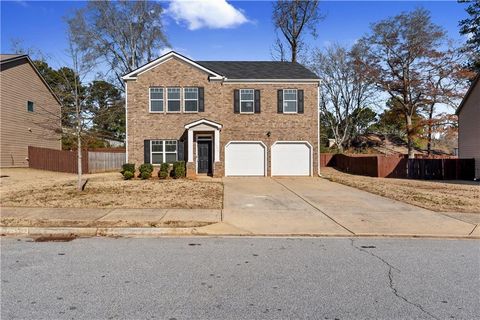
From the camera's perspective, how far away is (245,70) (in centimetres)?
2509

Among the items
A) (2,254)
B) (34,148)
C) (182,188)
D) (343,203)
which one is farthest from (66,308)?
(34,148)

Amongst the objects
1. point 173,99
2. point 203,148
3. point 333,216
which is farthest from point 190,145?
point 333,216

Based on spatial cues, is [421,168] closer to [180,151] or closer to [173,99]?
[180,151]

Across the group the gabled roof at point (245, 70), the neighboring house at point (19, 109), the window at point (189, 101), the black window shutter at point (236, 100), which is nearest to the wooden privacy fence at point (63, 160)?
the neighboring house at point (19, 109)

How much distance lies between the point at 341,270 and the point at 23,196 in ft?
37.0

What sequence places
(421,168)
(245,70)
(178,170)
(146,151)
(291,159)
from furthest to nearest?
1. (245,70)
2. (421,168)
3. (291,159)
4. (146,151)
5. (178,170)

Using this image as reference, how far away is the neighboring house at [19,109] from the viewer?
25719 mm

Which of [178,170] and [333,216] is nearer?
[333,216]

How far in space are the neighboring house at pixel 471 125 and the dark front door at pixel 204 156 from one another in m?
17.7

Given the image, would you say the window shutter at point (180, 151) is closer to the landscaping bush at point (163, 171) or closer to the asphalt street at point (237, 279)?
Answer: the landscaping bush at point (163, 171)

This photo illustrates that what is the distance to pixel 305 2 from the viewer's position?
39531 millimetres

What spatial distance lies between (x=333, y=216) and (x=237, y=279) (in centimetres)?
553

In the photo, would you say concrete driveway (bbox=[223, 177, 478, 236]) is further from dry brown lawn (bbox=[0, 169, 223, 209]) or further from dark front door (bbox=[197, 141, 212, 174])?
dark front door (bbox=[197, 141, 212, 174])

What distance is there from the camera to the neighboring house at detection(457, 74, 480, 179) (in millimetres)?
24703
